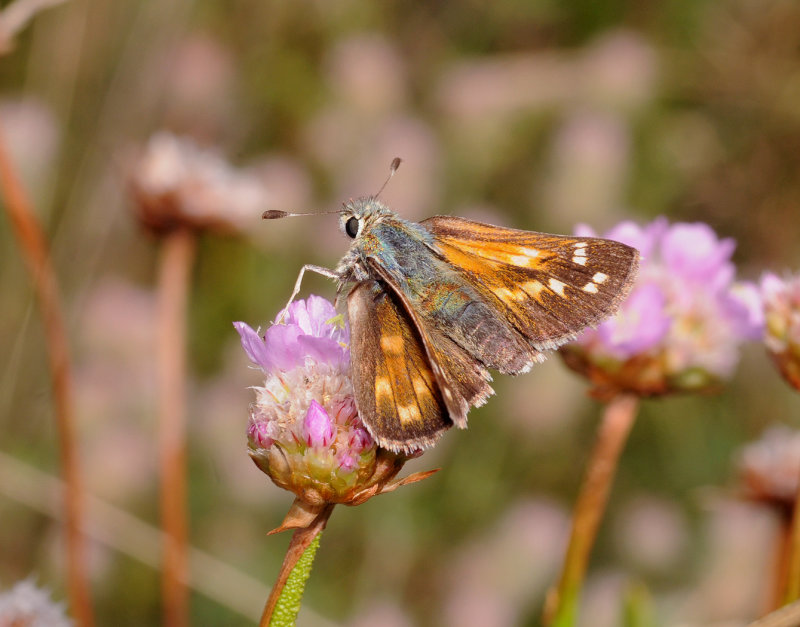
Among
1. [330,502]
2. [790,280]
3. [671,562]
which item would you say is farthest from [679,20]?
[330,502]

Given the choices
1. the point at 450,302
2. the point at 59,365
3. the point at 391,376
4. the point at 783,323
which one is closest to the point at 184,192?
the point at 59,365

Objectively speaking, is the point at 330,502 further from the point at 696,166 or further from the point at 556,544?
the point at 696,166

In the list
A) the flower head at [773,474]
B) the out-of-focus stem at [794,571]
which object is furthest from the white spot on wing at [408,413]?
the flower head at [773,474]

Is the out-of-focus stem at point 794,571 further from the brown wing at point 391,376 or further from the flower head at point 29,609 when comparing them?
the flower head at point 29,609

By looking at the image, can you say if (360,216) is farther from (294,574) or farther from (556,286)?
(294,574)

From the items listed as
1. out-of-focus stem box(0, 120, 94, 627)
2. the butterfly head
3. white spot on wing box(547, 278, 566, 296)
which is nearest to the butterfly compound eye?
the butterfly head
